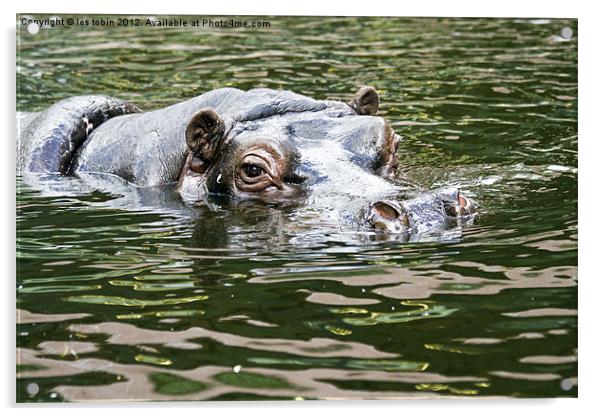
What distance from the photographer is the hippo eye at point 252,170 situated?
909 centimetres

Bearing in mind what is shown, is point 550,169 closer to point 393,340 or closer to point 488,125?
point 488,125

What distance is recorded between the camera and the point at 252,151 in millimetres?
9039

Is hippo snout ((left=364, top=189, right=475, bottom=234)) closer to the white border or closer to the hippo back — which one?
the white border

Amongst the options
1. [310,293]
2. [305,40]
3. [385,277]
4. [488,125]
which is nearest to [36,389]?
[310,293]

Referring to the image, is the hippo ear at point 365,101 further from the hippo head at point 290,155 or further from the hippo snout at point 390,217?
the hippo snout at point 390,217

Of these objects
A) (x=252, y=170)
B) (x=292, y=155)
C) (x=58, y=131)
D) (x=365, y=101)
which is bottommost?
(x=252, y=170)

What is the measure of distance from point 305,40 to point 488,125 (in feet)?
7.84

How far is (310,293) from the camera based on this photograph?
6.82m

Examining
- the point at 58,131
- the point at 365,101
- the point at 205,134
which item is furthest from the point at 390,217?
the point at 58,131

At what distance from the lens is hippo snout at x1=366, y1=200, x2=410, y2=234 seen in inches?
301

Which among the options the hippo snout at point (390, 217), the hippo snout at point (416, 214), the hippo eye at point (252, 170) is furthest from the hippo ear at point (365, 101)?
the hippo snout at point (390, 217)

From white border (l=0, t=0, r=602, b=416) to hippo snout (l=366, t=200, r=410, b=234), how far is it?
110 cm

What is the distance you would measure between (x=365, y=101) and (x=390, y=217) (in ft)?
9.16
